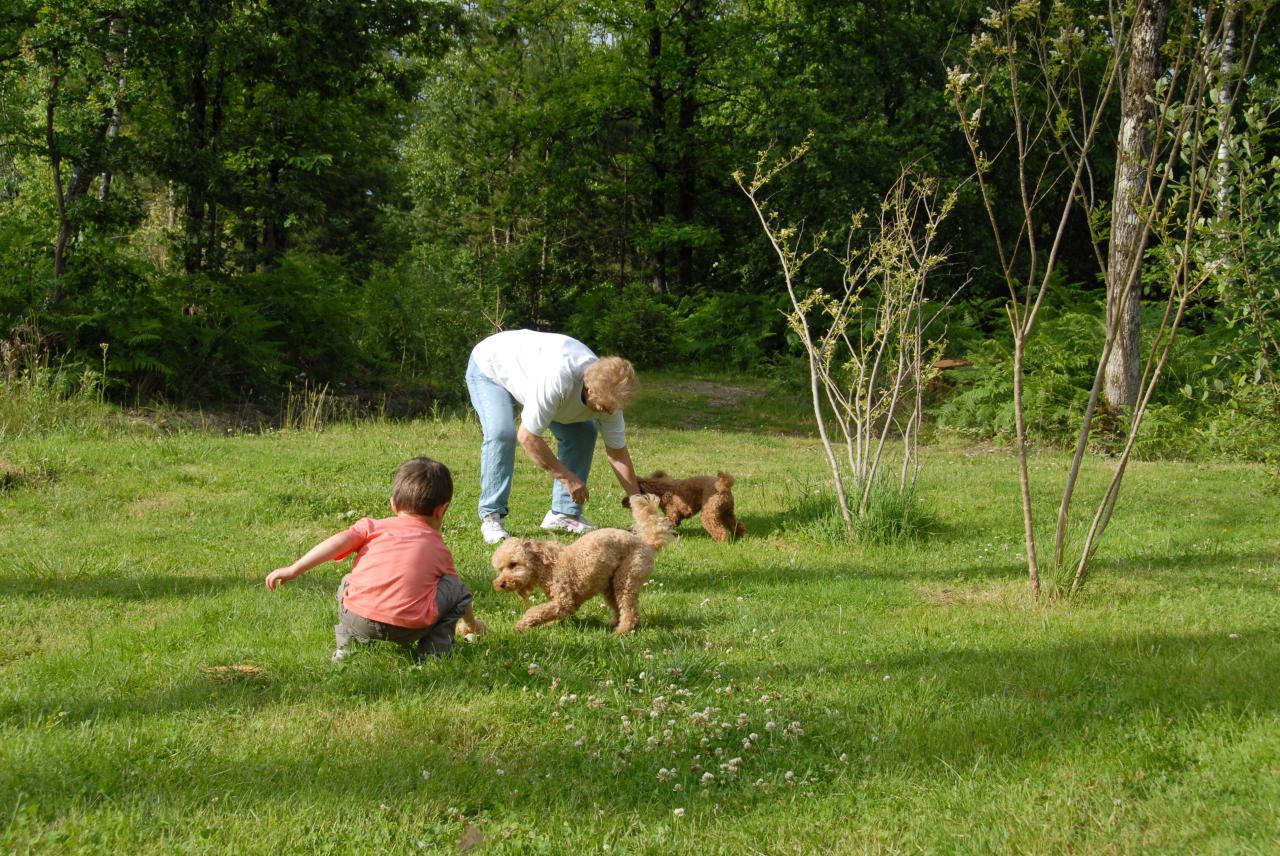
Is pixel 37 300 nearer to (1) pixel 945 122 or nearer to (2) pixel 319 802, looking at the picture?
(2) pixel 319 802

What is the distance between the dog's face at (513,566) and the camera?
4.99 meters

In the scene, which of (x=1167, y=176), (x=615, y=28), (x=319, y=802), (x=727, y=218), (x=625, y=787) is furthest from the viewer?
(x=727, y=218)

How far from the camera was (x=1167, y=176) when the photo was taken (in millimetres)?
5270

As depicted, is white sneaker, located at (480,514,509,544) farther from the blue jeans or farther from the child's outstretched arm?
the child's outstretched arm

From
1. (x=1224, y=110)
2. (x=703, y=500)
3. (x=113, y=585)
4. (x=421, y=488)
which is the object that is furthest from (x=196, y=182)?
(x=1224, y=110)

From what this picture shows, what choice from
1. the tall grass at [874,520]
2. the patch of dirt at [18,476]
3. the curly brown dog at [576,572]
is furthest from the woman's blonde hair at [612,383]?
the patch of dirt at [18,476]

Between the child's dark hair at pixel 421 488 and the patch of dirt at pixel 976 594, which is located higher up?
the child's dark hair at pixel 421 488

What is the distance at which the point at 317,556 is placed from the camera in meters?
4.40

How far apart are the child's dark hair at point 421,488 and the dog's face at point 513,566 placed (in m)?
0.45

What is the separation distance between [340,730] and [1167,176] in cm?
477

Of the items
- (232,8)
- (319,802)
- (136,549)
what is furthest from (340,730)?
(232,8)

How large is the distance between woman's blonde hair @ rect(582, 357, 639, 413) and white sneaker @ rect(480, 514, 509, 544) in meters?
1.25

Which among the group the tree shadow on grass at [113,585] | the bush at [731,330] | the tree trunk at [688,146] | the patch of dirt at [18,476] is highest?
the tree trunk at [688,146]

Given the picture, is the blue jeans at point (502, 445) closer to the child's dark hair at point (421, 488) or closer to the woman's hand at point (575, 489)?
the woman's hand at point (575, 489)
